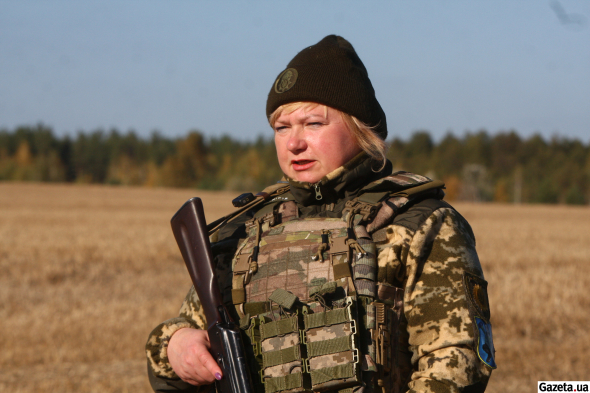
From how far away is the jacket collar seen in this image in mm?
2129

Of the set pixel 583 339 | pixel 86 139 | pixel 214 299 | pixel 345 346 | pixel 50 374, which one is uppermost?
pixel 86 139

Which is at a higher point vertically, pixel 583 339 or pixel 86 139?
pixel 86 139

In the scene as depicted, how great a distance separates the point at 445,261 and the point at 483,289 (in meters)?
0.17

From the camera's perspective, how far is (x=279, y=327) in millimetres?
1958

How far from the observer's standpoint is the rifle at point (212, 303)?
1.96m

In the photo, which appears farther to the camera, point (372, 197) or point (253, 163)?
point (253, 163)

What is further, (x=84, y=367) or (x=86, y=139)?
(x=86, y=139)

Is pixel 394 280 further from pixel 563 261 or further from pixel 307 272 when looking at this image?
pixel 563 261

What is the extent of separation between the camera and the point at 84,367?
6180mm

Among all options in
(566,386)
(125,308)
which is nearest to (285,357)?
(566,386)

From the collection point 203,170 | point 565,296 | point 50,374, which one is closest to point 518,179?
point 203,170

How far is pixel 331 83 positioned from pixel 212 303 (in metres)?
0.85

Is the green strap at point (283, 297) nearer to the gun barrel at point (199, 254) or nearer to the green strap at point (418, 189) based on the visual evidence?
the gun barrel at point (199, 254)

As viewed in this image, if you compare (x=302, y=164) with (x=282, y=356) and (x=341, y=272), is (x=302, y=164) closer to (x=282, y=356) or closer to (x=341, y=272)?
(x=341, y=272)
